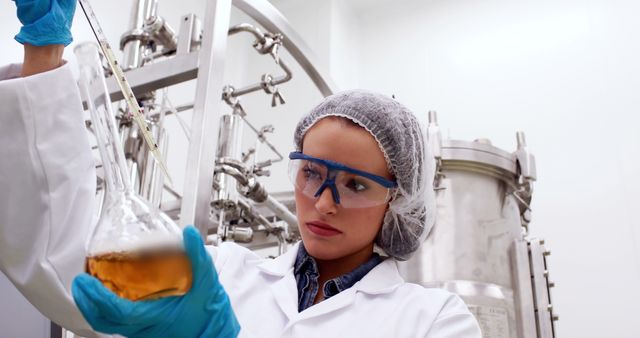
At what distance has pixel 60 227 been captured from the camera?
690 mm

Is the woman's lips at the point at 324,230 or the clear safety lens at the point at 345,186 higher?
the clear safety lens at the point at 345,186

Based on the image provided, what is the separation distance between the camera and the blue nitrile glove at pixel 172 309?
0.44 m

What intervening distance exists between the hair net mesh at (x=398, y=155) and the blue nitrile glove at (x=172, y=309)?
0.44 meters

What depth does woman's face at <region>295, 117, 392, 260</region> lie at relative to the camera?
838 millimetres

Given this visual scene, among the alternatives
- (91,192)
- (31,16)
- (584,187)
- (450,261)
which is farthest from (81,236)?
(584,187)

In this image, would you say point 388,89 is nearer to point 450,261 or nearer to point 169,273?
point 450,261

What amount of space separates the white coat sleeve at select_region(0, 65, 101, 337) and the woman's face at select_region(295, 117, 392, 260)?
331 millimetres

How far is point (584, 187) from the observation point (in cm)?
238

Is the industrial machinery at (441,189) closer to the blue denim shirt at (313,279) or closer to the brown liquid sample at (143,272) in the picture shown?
the blue denim shirt at (313,279)

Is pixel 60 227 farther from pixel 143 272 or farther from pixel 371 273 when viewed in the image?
pixel 371 273

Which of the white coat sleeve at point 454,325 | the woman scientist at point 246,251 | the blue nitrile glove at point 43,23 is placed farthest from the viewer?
the white coat sleeve at point 454,325

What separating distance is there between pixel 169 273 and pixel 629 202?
7.69 ft

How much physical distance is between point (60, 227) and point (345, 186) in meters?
0.41

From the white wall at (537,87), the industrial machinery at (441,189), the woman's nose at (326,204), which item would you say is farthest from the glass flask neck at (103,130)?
the white wall at (537,87)
